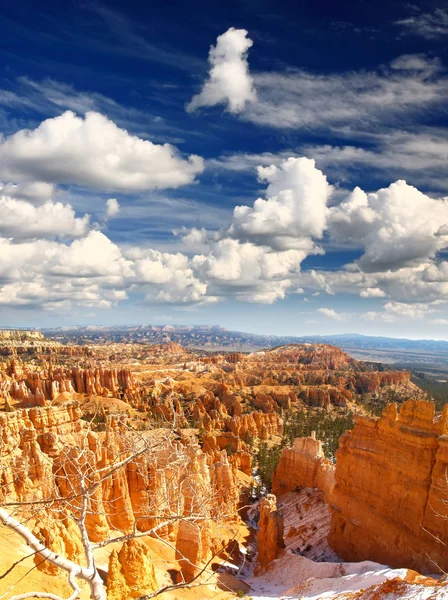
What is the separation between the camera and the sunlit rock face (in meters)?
19.9

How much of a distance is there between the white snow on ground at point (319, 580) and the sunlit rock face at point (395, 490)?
7.73 feet

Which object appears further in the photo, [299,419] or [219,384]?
[219,384]

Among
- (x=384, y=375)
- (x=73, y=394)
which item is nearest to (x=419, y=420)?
(x=73, y=394)

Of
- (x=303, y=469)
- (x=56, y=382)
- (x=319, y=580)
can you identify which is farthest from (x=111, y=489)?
(x=56, y=382)

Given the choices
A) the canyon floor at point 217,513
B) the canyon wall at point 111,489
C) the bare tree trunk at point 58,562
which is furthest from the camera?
the canyon wall at point 111,489

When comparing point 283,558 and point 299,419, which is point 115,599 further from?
point 299,419

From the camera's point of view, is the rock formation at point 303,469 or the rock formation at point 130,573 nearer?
the rock formation at point 130,573

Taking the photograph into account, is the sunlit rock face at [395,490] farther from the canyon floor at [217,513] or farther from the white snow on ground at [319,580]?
the white snow on ground at [319,580]

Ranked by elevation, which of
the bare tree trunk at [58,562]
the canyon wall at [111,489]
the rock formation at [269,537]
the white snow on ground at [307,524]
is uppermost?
the bare tree trunk at [58,562]

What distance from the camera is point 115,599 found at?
527 inches

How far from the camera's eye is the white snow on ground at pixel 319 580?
15887 mm

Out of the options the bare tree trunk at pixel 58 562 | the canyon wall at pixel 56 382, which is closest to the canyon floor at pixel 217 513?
the bare tree trunk at pixel 58 562

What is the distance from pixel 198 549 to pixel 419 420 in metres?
13.1

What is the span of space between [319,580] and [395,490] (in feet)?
20.1
